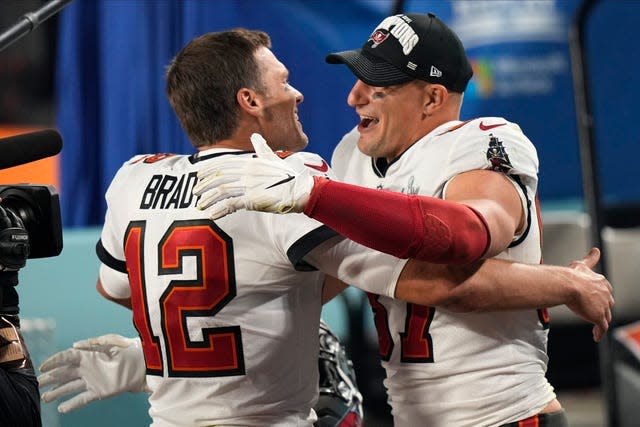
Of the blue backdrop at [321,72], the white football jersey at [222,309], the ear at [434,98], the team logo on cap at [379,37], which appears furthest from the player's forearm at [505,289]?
the blue backdrop at [321,72]

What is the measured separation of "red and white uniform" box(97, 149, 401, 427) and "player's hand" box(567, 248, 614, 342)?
33cm

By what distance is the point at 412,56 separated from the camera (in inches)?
79.3

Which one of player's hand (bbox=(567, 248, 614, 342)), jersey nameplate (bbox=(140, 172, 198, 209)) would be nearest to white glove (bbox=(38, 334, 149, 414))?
jersey nameplate (bbox=(140, 172, 198, 209))

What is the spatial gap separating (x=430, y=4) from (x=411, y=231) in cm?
351

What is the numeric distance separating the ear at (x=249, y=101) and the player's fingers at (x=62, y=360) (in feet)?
2.18

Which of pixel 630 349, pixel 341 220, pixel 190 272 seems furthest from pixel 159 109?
pixel 341 220

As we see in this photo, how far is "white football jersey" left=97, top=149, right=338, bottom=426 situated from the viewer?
1889 mm

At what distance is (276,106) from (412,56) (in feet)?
0.91

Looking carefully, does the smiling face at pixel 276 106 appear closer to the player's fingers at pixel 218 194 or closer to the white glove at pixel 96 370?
the player's fingers at pixel 218 194

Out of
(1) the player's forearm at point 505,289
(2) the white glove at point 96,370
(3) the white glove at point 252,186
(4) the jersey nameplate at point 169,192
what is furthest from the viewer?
(2) the white glove at point 96,370

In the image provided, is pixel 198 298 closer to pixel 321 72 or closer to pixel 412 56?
pixel 412 56

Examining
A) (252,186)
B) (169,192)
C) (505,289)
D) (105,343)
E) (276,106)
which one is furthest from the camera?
(105,343)

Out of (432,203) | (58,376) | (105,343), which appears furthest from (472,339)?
(58,376)

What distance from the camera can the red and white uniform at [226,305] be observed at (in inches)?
74.1
